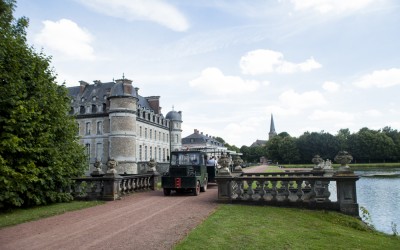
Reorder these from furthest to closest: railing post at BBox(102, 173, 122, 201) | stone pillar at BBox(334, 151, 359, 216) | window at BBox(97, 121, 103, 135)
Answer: window at BBox(97, 121, 103, 135), railing post at BBox(102, 173, 122, 201), stone pillar at BBox(334, 151, 359, 216)

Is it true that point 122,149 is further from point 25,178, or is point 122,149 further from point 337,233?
point 337,233

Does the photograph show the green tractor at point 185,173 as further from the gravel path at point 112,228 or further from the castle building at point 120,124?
the castle building at point 120,124

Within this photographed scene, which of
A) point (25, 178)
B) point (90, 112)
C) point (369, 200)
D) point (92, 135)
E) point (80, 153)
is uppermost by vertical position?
point (90, 112)

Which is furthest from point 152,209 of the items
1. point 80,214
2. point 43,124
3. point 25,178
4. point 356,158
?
point 356,158

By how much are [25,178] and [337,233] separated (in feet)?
27.2

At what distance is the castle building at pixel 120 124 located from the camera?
1703 inches

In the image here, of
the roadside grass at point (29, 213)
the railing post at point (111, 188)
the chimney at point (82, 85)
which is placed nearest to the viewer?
the roadside grass at point (29, 213)

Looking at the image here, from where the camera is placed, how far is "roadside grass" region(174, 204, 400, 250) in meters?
5.93

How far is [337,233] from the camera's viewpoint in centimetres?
716

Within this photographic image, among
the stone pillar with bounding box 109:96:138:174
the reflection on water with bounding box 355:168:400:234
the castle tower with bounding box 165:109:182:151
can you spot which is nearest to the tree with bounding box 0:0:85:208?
the reflection on water with bounding box 355:168:400:234

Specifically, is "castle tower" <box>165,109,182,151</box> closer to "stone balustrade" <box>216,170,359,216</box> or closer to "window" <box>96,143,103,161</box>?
"window" <box>96,143,103,161</box>

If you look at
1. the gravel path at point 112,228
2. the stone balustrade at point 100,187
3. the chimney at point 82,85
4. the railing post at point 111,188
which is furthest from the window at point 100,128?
the gravel path at point 112,228

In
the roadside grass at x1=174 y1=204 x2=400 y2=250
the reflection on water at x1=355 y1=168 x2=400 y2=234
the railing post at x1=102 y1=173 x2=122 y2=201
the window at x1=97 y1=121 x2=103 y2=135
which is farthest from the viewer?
the window at x1=97 y1=121 x2=103 y2=135

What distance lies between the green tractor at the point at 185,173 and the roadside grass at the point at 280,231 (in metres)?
4.26
